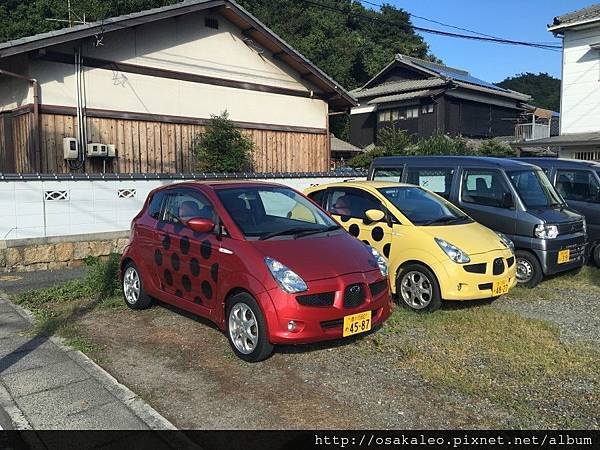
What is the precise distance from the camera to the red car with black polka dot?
14.1 feet

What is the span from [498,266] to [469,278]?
1.55 feet

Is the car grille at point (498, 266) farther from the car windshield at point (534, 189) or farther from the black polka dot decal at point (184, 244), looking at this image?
the black polka dot decal at point (184, 244)

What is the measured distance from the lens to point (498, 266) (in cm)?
601

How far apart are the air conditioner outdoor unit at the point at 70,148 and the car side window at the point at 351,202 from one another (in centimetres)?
642

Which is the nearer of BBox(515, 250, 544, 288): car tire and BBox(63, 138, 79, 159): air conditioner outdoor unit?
BBox(515, 250, 544, 288): car tire

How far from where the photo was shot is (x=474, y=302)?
6465 mm

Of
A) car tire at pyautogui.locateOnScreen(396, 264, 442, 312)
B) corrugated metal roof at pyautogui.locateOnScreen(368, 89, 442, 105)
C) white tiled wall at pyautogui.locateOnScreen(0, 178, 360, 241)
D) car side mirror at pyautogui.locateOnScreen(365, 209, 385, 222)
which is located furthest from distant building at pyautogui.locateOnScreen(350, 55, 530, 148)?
car tire at pyautogui.locateOnScreen(396, 264, 442, 312)

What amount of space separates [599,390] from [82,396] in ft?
12.7

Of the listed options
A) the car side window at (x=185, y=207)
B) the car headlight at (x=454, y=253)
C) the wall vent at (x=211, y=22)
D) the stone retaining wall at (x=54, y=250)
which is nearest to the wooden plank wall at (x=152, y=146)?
the stone retaining wall at (x=54, y=250)

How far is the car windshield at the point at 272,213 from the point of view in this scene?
495 cm

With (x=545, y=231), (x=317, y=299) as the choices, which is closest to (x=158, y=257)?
(x=317, y=299)

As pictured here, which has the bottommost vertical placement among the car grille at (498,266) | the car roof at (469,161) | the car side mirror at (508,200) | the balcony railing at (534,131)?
the car grille at (498,266)

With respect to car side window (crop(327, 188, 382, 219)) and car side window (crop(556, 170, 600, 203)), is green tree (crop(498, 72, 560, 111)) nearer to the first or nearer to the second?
car side window (crop(556, 170, 600, 203))

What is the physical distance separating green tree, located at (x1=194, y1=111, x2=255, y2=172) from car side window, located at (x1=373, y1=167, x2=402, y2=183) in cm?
455
